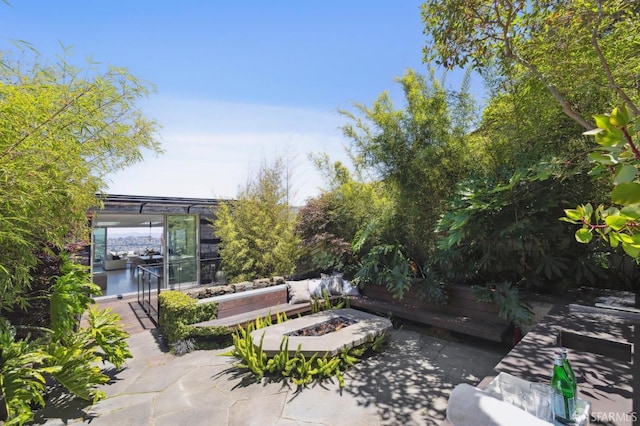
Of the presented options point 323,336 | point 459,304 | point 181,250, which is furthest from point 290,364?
point 181,250

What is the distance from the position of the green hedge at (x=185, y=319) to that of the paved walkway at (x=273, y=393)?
0.83 feet

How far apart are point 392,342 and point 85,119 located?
4160mm

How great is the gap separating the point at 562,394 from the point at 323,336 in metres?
2.47

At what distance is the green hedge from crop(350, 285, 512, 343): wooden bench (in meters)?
2.30

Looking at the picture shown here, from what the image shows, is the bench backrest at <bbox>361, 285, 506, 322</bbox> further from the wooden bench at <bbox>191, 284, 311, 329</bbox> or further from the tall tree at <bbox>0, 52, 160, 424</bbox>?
the tall tree at <bbox>0, 52, 160, 424</bbox>

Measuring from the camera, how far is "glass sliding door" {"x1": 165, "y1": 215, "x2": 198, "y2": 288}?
7.50 meters

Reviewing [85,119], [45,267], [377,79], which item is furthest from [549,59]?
[45,267]

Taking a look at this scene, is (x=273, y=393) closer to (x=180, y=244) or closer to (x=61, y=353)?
(x=61, y=353)

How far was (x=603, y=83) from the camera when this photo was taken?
2.56 meters

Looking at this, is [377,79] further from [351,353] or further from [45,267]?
[45,267]

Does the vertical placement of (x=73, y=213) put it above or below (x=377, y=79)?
below

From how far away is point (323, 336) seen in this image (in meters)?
3.40

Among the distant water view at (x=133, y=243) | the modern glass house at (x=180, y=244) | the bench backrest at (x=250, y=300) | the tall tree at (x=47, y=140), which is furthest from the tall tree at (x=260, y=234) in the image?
the distant water view at (x=133, y=243)

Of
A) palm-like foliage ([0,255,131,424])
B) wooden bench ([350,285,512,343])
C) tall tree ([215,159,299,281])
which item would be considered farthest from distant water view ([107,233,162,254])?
wooden bench ([350,285,512,343])
